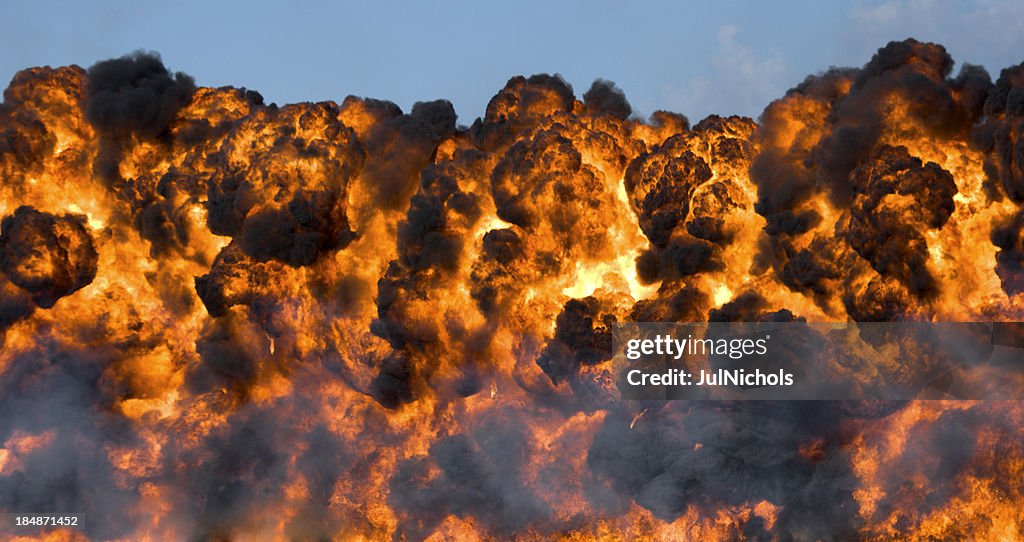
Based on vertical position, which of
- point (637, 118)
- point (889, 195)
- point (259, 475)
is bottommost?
point (259, 475)

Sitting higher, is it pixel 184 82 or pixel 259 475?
pixel 184 82

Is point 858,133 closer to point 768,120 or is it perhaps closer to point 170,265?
point 768,120

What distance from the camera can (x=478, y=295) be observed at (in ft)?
83.0

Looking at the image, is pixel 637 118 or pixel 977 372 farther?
pixel 637 118

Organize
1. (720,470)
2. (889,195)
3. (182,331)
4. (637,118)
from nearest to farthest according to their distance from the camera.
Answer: (889,195)
(720,470)
(637,118)
(182,331)

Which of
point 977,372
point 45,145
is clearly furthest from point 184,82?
point 977,372

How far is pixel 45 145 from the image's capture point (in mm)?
29359

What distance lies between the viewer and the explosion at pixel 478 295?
73.0 feet

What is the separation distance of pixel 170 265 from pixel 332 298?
4197 millimetres

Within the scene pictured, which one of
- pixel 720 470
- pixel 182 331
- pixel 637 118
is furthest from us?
pixel 182 331

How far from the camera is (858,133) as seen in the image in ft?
73.2

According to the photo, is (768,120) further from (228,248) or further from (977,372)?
(228,248)

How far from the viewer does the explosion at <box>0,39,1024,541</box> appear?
22.2 m

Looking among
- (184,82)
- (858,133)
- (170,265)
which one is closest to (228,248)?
(170,265)
